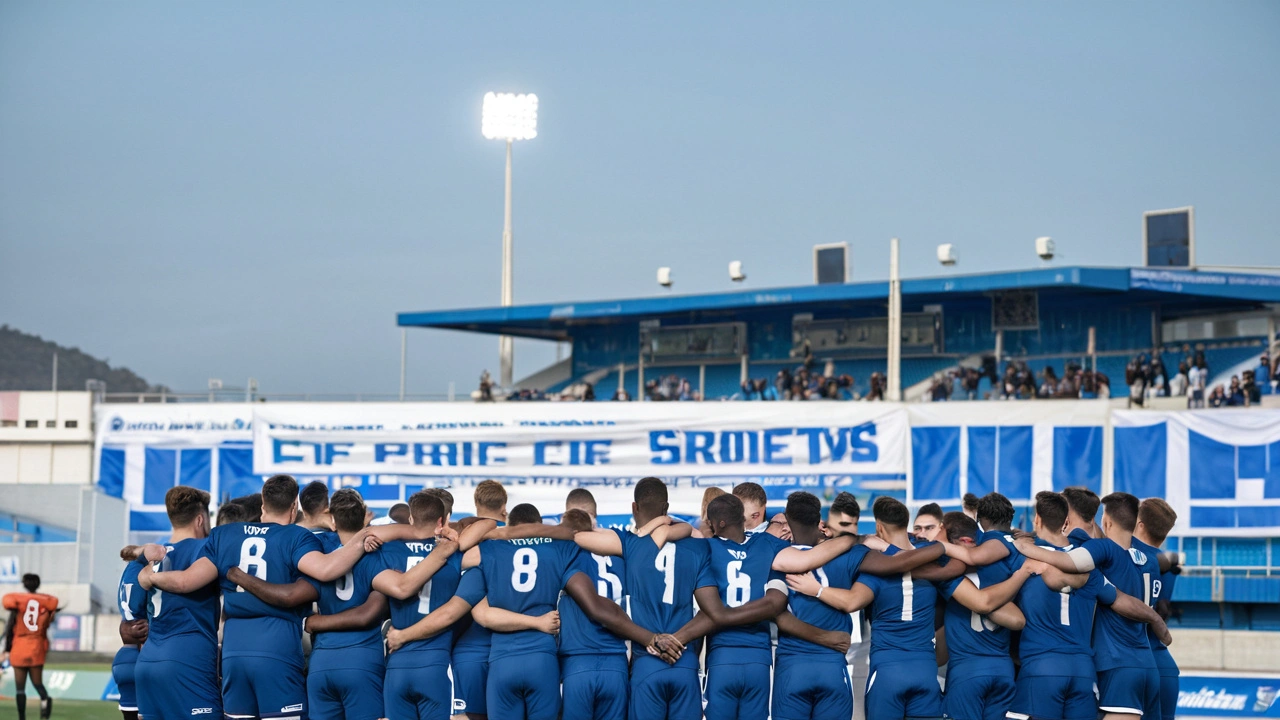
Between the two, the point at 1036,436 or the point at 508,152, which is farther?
the point at 508,152

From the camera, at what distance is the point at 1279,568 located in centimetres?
2397

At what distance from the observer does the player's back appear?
25.7ft

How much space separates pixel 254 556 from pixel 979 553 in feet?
14.6

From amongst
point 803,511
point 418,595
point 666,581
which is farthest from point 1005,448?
point 418,595

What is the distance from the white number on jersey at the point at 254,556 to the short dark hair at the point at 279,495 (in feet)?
0.70

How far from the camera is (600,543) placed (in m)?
7.85

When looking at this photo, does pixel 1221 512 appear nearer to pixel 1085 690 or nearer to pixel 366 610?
pixel 1085 690

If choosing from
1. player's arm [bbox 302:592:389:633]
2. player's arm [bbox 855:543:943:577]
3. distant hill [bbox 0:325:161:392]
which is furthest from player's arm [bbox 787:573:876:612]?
distant hill [bbox 0:325:161:392]

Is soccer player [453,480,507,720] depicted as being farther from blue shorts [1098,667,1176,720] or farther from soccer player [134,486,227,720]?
blue shorts [1098,667,1176,720]

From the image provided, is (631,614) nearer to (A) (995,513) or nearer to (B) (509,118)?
(A) (995,513)

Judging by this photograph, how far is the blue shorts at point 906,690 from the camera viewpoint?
8117 millimetres

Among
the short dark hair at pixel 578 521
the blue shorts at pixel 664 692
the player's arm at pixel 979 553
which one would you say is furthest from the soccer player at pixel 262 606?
the player's arm at pixel 979 553

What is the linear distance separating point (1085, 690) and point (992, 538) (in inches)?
45.0

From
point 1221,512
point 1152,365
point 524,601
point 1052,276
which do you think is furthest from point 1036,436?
point 524,601
